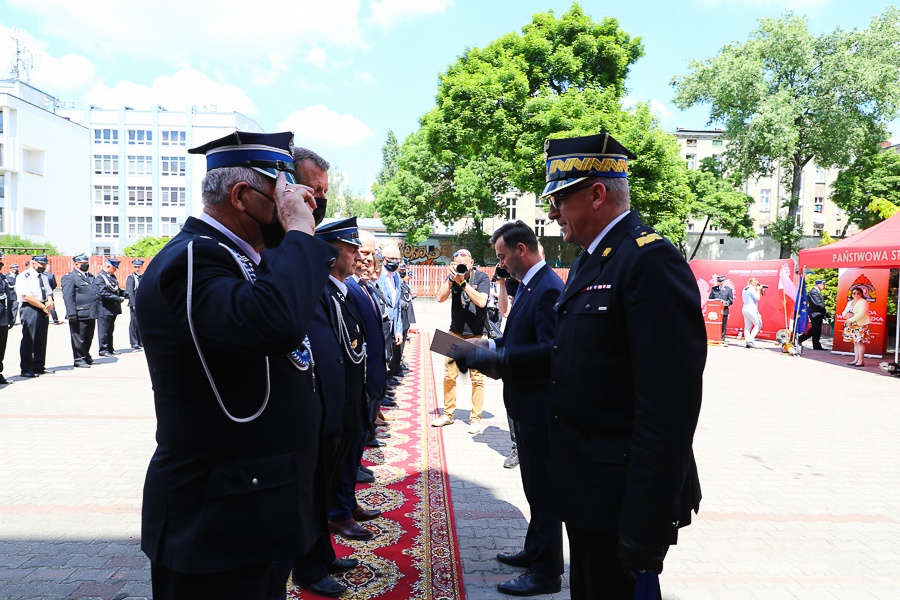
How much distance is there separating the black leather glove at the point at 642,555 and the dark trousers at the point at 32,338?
11.7 meters

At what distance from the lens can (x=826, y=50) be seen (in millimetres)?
32844

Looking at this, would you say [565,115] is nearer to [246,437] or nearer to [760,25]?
[760,25]

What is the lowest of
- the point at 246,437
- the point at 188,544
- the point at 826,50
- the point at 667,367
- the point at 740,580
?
the point at 740,580

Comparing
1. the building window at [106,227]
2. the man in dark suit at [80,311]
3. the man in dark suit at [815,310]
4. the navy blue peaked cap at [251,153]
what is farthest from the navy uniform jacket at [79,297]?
the building window at [106,227]

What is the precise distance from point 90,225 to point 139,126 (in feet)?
36.1

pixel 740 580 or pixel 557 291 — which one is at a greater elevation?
pixel 557 291

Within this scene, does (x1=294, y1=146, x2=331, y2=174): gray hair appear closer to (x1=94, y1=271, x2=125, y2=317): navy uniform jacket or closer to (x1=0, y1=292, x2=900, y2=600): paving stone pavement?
(x1=0, y1=292, x2=900, y2=600): paving stone pavement

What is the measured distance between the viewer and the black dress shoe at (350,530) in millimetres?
4258

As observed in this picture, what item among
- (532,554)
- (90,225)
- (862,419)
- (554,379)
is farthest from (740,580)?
(90,225)

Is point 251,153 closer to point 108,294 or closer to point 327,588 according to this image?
point 327,588

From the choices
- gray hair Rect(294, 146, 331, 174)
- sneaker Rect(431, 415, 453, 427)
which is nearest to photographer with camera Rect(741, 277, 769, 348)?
sneaker Rect(431, 415, 453, 427)

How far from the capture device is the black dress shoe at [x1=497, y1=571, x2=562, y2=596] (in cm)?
355

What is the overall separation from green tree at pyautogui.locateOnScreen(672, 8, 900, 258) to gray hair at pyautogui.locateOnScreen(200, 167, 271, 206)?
121ft

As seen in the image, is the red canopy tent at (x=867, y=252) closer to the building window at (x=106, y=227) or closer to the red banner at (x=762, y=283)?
the red banner at (x=762, y=283)
